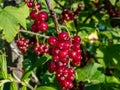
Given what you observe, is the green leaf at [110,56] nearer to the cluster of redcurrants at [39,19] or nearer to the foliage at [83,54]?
the foliage at [83,54]

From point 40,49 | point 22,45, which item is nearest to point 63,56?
point 40,49

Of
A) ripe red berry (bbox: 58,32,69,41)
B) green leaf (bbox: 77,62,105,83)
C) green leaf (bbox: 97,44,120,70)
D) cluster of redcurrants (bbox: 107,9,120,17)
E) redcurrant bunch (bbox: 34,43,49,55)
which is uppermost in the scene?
cluster of redcurrants (bbox: 107,9,120,17)

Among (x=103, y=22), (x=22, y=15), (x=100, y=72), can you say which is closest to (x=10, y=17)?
(x=22, y=15)

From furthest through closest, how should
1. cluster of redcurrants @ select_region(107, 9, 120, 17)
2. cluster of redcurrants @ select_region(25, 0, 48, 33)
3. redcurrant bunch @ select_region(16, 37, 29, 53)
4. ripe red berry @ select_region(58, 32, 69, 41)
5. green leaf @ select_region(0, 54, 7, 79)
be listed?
cluster of redcurrants @ select_region(107, 9, 120, 17)
redcurrant bunch @ select_region(16, 37, 29, 53)
green leaf @ select_region(0, 54, 7, 79)
cluster of redcurrants @ select_region(25, 0, 48, 33)
ripe red berry @ select_region(58, 32, 69, 41)

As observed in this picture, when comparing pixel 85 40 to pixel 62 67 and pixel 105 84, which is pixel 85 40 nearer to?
pixel 105 84

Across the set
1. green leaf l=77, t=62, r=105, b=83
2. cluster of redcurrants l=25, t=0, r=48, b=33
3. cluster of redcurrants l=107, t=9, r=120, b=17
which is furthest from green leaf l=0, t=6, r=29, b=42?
cluster of redcurrants l=107, t=9, r=120, b=17

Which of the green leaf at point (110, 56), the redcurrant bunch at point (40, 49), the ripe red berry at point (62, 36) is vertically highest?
the ripe red berry at point (62, 36)

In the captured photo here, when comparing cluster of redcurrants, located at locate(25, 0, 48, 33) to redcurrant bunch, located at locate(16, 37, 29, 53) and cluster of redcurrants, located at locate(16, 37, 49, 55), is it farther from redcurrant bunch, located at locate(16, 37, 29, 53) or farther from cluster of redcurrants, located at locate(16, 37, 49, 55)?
redcurrant bunch, located at locate(16, 37, 29, 53)

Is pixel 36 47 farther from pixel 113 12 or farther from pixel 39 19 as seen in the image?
pixel 113 12

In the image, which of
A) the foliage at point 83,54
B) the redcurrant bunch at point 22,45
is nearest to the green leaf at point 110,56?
the foliage at point 83,54
